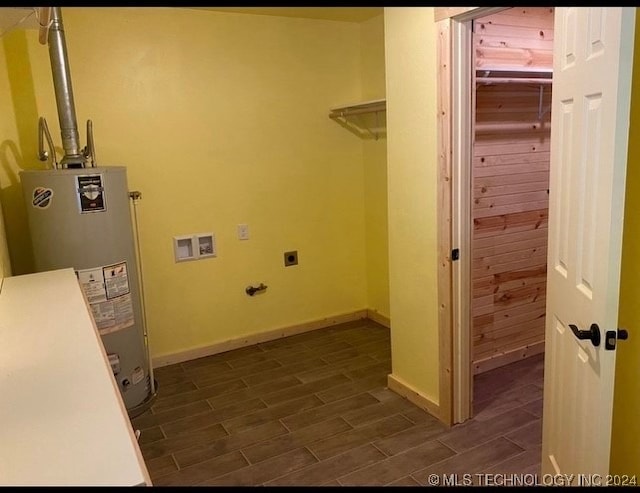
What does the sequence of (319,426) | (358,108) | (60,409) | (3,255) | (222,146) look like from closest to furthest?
(60,409) → (3,255) → (319,426) → (222,146) → (358,108)

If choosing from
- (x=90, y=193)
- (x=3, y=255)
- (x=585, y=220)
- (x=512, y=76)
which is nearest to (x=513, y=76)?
(x=512, y=76)

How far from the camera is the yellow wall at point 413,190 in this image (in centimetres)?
257

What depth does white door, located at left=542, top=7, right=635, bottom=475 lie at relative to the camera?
133cm

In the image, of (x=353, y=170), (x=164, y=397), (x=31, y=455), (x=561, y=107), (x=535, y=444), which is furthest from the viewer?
(x=353, y=170)

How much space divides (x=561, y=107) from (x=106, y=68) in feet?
9.08

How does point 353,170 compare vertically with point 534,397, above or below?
above

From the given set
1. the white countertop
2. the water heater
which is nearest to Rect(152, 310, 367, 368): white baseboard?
the water heater

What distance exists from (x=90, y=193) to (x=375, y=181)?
7.48 feet

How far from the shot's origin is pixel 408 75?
2662mm

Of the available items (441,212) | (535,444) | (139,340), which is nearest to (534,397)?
(535,444)

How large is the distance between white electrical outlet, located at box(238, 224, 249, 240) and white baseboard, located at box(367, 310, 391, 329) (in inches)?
52.7

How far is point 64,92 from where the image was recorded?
2.82 m

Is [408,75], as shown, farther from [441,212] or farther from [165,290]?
[165,290]

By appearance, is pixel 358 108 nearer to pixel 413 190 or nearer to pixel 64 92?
pixel 413 190
